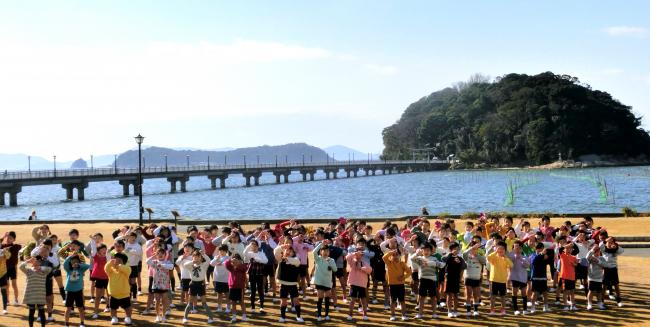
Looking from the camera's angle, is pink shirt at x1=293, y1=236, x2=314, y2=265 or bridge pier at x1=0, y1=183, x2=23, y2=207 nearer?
pink shirt at x1=293, y1=236, x2=314, y2=265

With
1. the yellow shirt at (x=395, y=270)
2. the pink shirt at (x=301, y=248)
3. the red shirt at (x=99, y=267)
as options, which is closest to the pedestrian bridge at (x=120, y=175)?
the pink shirt at (x=301, y=248)

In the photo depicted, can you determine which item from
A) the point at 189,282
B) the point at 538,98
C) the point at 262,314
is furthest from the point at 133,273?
the point at 538,98

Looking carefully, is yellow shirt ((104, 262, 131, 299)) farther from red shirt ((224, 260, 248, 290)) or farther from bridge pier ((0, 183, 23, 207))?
bridge pier ((0, 183, 23, 207))

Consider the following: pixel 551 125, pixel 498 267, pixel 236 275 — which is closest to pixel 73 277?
pixel 236 275

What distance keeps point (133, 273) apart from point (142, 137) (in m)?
23.2

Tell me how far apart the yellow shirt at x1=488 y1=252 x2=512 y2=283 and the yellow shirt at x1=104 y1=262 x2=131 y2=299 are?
737 centimetres

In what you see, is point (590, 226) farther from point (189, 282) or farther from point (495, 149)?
point (495, 149)

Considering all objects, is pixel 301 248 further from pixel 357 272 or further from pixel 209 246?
pixel 209 246

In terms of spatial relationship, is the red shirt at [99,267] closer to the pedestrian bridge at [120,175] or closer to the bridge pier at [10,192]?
the pedestrian bridge at [120,175]

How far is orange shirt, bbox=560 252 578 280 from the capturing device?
14.4m

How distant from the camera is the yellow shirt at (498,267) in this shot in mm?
13859

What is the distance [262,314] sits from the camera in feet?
47.5

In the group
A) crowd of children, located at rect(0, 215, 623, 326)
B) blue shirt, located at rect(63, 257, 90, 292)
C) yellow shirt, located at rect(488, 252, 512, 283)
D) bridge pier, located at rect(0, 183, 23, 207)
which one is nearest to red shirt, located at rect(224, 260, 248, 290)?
crowd of children, located at rect(0, 215, 623, 326)

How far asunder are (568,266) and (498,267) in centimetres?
175
